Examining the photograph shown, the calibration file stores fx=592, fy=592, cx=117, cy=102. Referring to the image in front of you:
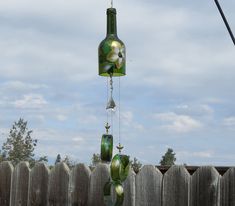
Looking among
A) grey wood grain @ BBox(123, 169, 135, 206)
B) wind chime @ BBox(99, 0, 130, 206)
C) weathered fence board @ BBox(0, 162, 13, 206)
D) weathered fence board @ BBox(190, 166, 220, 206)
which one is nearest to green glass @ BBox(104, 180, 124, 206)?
wind chime @ BBox(99, 0, 130, 206)

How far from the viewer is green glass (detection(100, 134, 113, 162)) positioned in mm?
2744

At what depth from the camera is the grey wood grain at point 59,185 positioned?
14.8 feet

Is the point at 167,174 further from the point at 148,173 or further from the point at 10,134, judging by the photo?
the point at 10,134

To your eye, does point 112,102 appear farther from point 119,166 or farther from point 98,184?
point 98,184

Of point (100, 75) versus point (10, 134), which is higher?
point (10, 134)

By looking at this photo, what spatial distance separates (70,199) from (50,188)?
29 cm

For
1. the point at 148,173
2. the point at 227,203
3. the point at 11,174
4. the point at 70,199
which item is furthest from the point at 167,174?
the point at 11,174

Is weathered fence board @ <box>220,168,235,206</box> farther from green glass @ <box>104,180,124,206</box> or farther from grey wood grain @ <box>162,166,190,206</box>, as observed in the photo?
green glass @ <box>104,180,124,206</box>

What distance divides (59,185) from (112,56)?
6.64ft

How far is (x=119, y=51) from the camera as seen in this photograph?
2.79 meters

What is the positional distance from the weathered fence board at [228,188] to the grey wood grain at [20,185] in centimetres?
206

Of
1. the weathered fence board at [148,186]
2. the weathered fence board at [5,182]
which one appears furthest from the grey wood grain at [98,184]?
the weathered fence board at [5,182]

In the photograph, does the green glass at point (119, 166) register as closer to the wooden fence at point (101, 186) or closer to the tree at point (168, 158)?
the wooden fence at point (101, 186)

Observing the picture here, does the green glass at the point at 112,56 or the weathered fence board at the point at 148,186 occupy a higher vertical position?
the green glass at the point at 112,56
